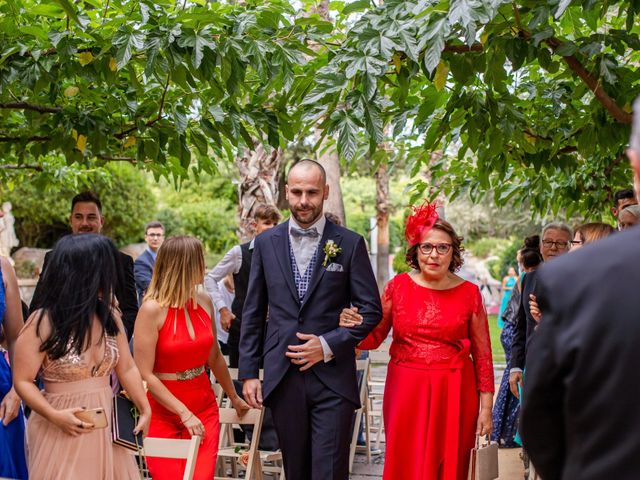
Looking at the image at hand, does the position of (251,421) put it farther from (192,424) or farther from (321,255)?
(321,255)

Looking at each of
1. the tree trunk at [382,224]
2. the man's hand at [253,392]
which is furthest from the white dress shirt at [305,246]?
the tree trunk at [382,224]

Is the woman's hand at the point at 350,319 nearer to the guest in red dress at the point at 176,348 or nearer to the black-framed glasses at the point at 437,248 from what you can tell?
the black-framed glasses at the point at 437,248

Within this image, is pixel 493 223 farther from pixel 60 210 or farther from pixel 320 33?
pixel 320 33

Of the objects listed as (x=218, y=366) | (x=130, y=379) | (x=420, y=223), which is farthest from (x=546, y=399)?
(x=218, y=366)

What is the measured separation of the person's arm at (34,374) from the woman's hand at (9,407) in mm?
294

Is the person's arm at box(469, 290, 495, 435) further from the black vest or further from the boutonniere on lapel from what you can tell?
the black vest

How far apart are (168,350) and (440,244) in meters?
1.90

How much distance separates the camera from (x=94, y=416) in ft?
15.0

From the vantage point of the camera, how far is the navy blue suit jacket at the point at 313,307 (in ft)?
18.0

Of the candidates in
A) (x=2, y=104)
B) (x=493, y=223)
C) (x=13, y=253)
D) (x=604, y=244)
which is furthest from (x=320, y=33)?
(x=493, y=223)

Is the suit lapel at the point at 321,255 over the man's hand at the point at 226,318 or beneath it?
over

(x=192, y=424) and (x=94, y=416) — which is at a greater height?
(x=94, y=416)

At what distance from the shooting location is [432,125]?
5.92 m

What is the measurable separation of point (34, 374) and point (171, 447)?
1.04 metres
